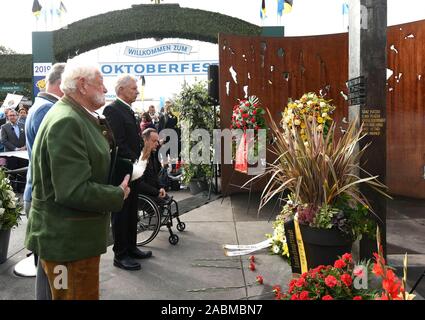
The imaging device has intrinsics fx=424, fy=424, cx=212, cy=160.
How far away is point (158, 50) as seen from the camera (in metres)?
21.0

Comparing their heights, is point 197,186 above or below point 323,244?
below

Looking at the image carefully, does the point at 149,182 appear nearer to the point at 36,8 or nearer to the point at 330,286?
the point at 330,286

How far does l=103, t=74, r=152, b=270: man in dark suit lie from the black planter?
1707 millimetres

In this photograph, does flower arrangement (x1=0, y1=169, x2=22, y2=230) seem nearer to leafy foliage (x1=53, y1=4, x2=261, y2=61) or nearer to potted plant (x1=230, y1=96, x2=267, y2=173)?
potted plant (x1=230, y1=96, x2=267, y2=173)

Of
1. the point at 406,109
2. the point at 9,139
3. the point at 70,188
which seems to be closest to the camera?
the point at 70,188

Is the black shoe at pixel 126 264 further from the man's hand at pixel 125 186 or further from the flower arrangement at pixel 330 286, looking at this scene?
the flower arrangement at pixel 330 286

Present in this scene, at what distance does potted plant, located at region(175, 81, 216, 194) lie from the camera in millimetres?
8336

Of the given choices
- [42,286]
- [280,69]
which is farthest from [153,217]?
[280,69]

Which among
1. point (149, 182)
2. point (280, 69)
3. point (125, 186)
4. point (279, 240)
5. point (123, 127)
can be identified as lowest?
point (279, 240)

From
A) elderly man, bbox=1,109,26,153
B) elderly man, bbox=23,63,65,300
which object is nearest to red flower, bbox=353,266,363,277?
elderly man, bbox=23,63,65,300

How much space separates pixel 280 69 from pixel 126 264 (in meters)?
5.32

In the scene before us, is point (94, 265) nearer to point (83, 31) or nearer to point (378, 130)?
point (378, 130)
